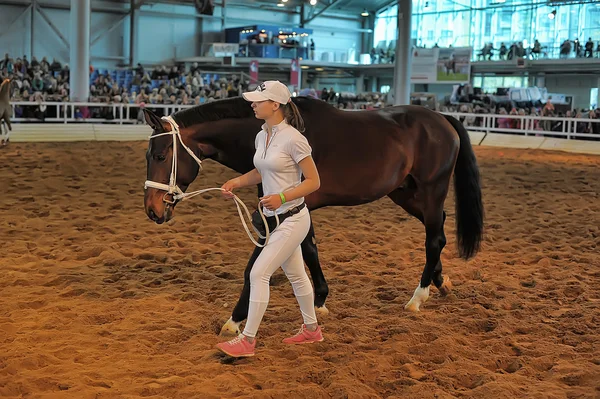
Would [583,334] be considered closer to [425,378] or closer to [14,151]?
[425,378]

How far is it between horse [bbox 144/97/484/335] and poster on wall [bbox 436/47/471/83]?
28.5 m

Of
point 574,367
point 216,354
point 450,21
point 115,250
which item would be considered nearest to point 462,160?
point 574,367

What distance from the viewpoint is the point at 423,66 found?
33.4 metres

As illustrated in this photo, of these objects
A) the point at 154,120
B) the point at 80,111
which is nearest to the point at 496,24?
the point at 80,111

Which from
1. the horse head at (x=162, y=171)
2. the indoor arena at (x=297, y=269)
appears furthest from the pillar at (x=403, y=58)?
the horse head at (x=162, y=171)

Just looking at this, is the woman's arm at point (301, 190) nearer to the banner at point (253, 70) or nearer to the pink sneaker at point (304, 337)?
the pink sneaker at point (304, 337)

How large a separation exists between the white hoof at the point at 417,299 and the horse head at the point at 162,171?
6.50 ft

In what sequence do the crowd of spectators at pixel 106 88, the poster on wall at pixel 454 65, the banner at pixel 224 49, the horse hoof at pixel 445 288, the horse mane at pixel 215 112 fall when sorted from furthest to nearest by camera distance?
the banner at pixel 224 49, the poster on wall at pixel 454 65, the crowd of spectators at pixel 106 88, the horse hoof at pixel 445 288, the horse mane at pixel 215 112

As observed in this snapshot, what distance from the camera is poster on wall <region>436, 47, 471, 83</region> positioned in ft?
109

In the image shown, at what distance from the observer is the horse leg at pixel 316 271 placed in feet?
16.3

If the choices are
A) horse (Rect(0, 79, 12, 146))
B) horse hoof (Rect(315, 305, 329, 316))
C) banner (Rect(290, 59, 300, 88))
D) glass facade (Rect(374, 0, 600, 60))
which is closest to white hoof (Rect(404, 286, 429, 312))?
horse hoof (Rect(315, 305, 329, 316))

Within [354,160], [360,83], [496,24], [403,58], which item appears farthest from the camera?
[360,83]

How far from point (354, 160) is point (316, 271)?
2.77 ft

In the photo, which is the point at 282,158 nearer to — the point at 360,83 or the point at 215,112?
the point at 215,112
